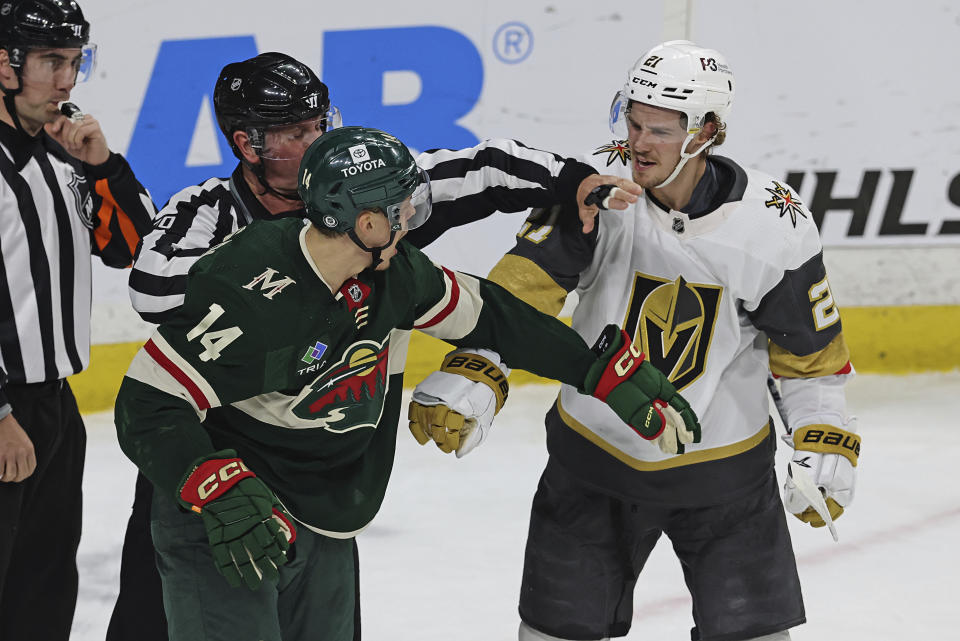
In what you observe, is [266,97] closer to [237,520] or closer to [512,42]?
[237,520]

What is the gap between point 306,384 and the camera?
2031mm

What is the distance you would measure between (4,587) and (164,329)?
118cm

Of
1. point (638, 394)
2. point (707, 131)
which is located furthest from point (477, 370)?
point (707, 131)

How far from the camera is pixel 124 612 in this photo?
102 inches

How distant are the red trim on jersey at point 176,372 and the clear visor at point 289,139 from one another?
671 millimetres

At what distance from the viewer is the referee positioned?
8.91 feet

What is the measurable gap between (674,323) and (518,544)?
1874 mm

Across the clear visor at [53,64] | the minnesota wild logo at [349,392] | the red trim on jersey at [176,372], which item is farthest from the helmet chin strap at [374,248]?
the clear visor at [53,64]

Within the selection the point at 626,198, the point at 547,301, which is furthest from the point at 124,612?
the point at 626,198

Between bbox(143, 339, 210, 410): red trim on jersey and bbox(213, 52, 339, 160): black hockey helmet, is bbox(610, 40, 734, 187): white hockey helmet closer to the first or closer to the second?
bbox(213, 52, 339, 160): black hockey helmet

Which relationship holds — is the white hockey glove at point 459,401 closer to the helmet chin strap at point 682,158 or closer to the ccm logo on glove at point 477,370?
the ccm logo on glove at point 477,370

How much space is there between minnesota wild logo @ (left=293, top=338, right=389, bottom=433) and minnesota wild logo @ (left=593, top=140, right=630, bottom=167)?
0.71m

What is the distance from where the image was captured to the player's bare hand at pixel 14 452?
102 inches

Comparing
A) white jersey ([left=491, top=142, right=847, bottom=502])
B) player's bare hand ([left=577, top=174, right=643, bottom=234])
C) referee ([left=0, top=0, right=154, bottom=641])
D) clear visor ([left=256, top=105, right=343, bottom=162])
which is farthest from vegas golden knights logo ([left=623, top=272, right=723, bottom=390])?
referee ([left=0, top=0, right=154, bottom=641])
